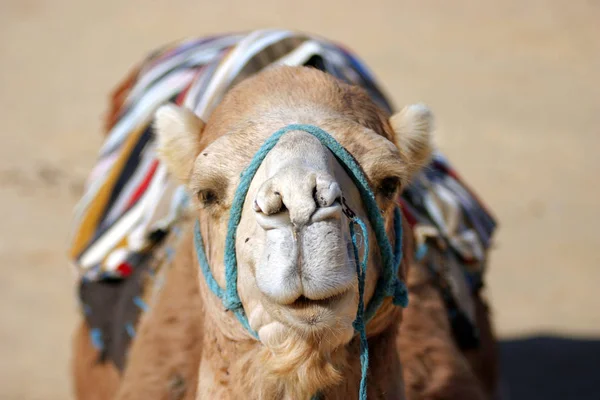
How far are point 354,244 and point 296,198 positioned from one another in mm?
225

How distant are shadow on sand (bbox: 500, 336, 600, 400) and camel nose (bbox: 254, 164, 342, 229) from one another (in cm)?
392

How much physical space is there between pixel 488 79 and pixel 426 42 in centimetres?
134

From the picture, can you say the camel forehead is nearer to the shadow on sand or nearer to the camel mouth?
the camel mouth

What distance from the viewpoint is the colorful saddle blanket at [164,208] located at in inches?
145

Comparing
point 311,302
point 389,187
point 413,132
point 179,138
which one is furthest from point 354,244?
point 179,138

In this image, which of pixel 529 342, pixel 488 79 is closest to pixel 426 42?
pixel 488 79

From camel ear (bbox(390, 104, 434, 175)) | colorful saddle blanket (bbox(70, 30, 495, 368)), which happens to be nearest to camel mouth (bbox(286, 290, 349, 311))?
camel ear (bbox(390, 104, 434, 175))

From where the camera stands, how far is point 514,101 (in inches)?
389

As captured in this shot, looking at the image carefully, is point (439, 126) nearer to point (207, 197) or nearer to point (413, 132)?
point (413, 132)

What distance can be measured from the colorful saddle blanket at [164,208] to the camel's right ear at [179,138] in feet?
2.96

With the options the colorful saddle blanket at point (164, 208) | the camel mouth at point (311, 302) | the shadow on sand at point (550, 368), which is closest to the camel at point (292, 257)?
the camel mouth at point (311, 302)

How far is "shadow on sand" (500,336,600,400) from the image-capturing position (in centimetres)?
572

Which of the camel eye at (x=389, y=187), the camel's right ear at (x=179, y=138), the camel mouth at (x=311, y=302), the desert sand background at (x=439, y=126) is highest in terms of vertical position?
the camel's right ear at (x=179, y=138)

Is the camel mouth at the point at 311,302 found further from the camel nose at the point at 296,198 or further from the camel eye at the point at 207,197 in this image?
the camel eye at the point at 207,197
